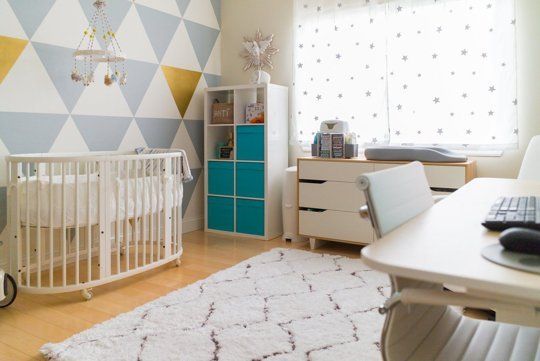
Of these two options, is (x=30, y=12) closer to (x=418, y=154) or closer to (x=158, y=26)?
(x=158, y=26)

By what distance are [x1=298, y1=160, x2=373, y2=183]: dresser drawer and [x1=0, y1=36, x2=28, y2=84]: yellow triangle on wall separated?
2013 mm

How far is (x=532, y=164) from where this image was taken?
6.92ft

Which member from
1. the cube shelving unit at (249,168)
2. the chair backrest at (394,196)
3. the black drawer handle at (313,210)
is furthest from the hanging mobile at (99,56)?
the chair backrest at (394,196)

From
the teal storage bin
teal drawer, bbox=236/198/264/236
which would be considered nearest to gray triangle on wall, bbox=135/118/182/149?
the teal storage bin

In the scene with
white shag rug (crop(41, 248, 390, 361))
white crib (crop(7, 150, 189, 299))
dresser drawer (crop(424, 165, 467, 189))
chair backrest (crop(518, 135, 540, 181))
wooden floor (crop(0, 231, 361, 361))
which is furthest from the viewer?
dresser drawer (crop(424, 165, 467, 189))

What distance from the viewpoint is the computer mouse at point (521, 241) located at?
682mm

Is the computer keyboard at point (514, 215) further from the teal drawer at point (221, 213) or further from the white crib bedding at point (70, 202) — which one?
the teal drawer at point (221, 213)

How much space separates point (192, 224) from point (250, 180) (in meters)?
0.75

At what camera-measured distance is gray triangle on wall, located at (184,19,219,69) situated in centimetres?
396

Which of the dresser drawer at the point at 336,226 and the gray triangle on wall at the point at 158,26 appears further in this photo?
the gray triangle on wall at the point at 158,26

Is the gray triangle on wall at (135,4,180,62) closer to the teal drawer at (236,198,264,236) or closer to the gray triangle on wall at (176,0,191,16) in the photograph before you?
the gray triangle on wall at (176,0,191,16)

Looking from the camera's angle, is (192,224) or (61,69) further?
(192,224)

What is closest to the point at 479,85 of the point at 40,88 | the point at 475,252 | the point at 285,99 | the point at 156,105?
the point at 285,99

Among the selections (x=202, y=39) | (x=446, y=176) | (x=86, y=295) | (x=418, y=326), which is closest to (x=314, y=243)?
(x=446, y=176)
